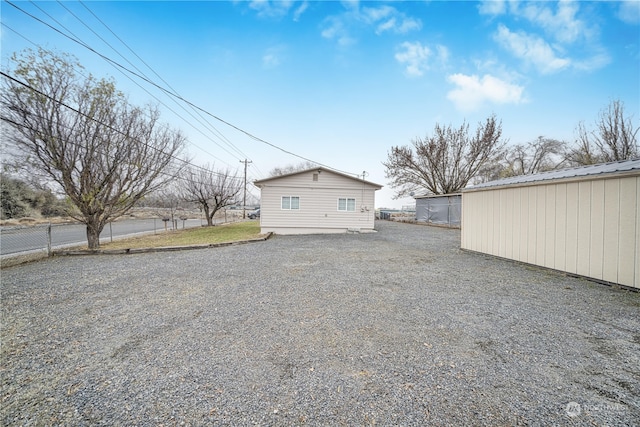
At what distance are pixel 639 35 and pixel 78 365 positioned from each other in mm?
18292

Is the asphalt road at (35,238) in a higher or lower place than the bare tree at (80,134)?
lower

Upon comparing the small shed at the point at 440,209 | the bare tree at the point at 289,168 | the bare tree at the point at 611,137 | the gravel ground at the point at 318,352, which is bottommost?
the gravel ground at the point at 318,352

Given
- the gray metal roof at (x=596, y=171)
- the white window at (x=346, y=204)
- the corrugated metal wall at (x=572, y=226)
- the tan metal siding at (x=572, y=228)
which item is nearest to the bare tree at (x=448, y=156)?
the white window at (x=346, y=204)

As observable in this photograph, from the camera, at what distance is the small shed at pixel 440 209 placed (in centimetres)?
1638

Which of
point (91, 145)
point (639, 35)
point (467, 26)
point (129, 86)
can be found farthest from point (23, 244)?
point (639, 35)

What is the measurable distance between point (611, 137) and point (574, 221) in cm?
1435

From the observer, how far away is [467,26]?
10141 millimetres

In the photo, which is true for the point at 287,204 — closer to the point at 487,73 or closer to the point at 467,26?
the point at 467,26

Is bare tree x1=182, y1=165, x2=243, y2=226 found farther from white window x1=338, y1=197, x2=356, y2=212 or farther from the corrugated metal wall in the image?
the corrugated metal wall

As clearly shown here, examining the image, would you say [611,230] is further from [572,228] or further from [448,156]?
[448,156]

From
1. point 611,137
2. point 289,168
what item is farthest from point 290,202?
point 289,168

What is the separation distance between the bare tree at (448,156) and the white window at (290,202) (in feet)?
48.1

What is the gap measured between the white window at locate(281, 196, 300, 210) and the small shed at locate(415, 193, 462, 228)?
36.7 ft

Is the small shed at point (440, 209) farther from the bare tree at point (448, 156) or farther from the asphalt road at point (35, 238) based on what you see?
the asphalt road at point (35, 238)
